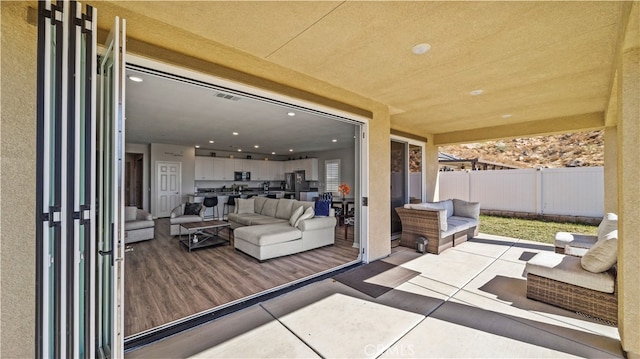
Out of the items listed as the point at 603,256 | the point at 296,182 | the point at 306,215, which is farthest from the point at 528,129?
the point at 296,182

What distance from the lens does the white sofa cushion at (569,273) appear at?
240 centimetres

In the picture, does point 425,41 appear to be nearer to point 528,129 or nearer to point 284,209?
point 284,209

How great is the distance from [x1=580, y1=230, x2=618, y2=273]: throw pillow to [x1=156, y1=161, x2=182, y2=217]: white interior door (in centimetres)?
1001

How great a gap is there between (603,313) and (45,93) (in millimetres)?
4815

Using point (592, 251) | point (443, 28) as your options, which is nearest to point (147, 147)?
point (443, 28)

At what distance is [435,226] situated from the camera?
177 inches

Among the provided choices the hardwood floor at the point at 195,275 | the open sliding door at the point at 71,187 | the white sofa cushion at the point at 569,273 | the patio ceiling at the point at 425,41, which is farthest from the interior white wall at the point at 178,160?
the white sofa cushion at the point at 569,273

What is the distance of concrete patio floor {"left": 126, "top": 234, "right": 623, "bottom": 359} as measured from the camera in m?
1.96

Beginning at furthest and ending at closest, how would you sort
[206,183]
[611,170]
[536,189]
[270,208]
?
[206,183] < [536,189] < [270,208] < [611,170]

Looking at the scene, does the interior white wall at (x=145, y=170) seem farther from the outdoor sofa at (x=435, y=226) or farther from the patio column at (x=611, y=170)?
the patio column at (x=611, y=170)

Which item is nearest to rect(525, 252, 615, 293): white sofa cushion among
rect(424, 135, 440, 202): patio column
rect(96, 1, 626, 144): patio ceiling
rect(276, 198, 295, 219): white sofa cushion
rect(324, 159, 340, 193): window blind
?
rect(96, 1, 626, 144): patio ceiling

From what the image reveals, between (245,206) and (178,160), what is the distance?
385 centimetres

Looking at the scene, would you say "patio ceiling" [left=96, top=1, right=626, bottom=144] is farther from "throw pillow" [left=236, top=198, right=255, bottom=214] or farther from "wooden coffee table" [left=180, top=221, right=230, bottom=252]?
"throw pillow" [left=236, top=198, right=255, bottom=214]

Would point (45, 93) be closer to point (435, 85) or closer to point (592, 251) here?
point (435, 85)
